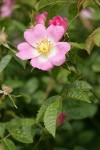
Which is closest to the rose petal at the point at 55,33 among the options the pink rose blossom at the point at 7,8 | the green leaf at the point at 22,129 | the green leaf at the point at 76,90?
the green leaf at the point at 76,90

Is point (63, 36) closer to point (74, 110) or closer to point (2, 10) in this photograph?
point (74, 110)

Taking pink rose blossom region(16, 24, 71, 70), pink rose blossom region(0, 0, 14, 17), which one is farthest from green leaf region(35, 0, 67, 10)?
pink rose blossom region(0, 0, 14, 17)

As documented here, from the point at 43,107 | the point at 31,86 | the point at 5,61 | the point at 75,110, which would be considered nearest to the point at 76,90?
the point at 43,107

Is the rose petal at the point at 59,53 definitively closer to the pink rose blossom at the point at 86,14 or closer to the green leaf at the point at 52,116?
the green leaf at the point at 52,116

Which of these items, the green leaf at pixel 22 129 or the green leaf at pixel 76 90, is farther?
the green leaf at pixel 22 129

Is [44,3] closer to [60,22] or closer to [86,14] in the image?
[60,22]
